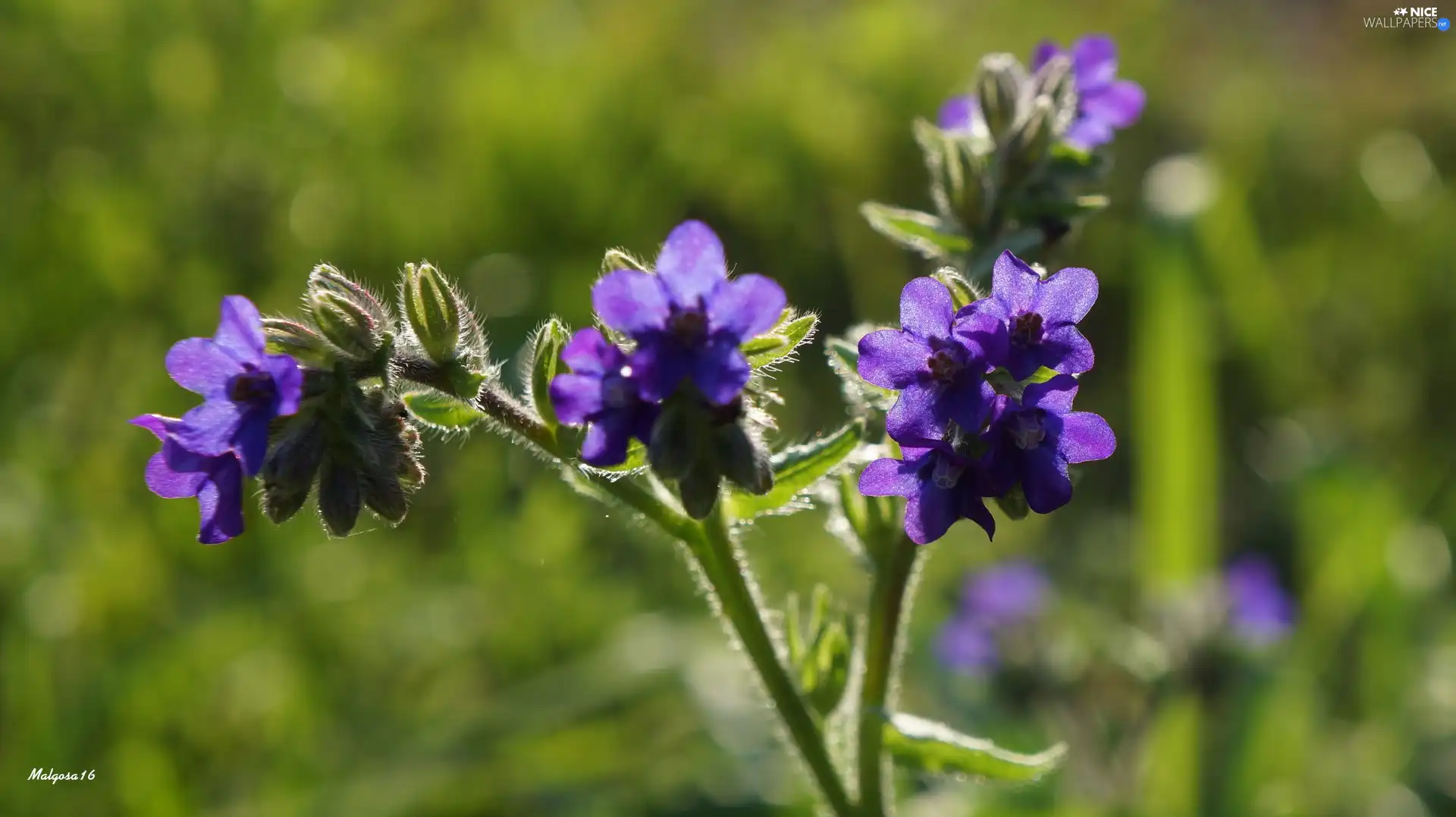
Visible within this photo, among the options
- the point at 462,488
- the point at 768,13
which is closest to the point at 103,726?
the point at 462,488

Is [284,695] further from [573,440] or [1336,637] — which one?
[1336,637]

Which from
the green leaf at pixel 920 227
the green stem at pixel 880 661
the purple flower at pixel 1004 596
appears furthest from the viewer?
the purple flower at pixel 1004 596

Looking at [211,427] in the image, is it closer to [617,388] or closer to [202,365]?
[202,365]

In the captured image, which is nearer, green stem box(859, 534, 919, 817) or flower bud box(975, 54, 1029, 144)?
green stem box(859, 534, 919, 817)

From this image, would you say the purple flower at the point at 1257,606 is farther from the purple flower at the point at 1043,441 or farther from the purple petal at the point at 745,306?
the purple petal at the point at 745,306

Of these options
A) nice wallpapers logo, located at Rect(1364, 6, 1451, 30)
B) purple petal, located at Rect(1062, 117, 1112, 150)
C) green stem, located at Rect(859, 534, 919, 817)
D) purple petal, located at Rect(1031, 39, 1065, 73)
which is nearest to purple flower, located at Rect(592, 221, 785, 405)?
green stem, located at Rect(859, 534, 919, 817)

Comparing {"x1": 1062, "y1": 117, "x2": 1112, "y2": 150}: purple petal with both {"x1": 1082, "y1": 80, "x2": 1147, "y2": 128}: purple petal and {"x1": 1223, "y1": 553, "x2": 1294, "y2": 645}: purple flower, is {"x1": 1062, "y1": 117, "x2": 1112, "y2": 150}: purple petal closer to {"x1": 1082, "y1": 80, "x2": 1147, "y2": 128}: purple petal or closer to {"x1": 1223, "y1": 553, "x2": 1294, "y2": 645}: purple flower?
{"x1": 1082, "y1": 80, "x2": 1147, "y2": 128}: purple petal

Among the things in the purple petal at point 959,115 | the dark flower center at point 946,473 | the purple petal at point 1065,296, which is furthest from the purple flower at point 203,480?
the purple petal at point 959,115
